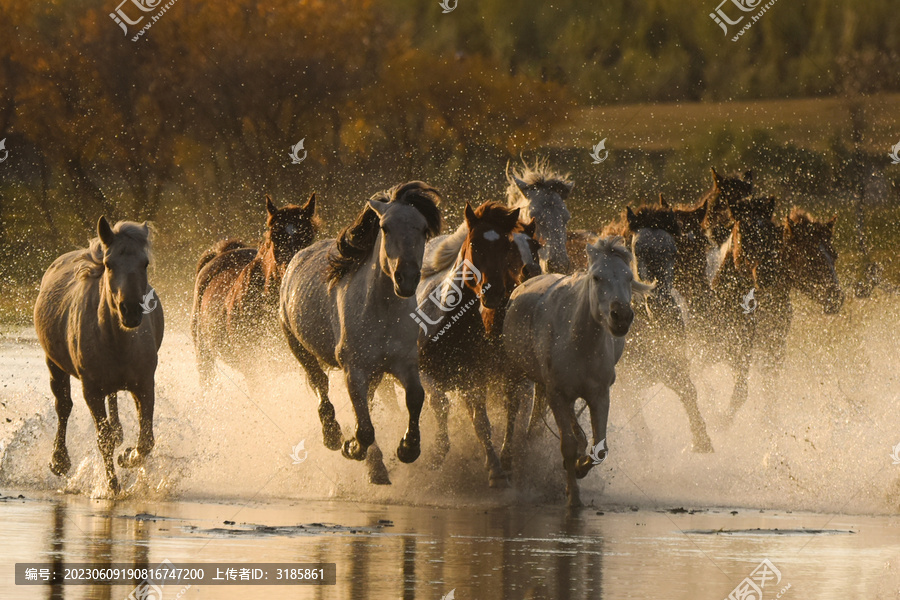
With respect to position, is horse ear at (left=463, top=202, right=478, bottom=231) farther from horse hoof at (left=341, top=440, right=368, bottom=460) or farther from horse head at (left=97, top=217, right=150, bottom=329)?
horse head at (left=97, top=217, right=150, bottom=329)

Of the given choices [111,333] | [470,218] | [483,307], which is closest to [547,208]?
[483,307]

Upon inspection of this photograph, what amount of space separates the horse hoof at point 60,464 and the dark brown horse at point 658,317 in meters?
4.21

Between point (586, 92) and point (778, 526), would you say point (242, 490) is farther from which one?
point (586, 92)

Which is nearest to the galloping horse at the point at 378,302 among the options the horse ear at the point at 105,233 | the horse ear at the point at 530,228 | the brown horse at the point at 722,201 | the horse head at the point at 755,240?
the horse ear at the point at 530,228

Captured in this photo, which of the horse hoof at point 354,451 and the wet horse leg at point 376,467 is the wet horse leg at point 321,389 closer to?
the wet horse leg at point 376,467

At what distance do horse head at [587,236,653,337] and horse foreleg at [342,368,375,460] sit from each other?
1.45 m

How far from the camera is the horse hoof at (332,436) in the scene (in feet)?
39.6

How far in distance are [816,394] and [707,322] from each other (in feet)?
4.35

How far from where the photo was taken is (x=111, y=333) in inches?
452

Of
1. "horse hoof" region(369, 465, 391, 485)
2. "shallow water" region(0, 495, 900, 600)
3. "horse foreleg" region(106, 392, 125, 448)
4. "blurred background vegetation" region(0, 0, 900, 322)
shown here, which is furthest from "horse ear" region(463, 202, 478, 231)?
"blurred background vegetation" region(0, 0, 900, 322)

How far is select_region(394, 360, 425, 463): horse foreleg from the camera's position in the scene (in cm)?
1091

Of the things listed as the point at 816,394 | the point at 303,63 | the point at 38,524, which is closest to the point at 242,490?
the point at 38,524

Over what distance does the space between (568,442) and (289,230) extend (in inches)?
181

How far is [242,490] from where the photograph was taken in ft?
39.1
